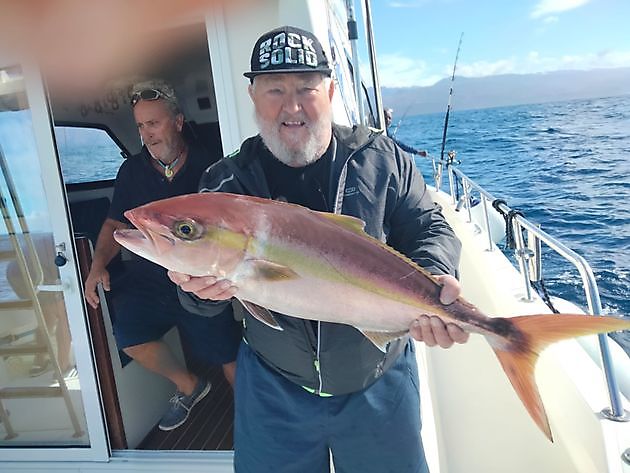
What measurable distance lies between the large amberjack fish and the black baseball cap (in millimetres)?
561

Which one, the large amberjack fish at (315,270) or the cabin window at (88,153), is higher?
the cabin window at (88,153)

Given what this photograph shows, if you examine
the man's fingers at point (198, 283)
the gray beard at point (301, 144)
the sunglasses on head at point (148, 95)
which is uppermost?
the sunglasses on head at point (148, 95)

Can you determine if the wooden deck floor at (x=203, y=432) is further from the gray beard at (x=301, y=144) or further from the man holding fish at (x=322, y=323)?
the gray beard at (x=301, y=144)

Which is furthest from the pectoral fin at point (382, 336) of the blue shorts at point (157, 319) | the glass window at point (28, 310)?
the glass window at point (28, 310)

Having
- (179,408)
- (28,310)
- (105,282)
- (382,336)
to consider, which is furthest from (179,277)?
(179,408)

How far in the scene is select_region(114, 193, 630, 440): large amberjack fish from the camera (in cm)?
132

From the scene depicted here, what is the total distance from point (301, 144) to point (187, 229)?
633 mm

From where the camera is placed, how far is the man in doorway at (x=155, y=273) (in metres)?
→ 2.89

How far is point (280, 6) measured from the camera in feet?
7.69

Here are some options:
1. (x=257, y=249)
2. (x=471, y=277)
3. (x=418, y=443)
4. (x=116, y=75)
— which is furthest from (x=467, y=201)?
(x=257, y=249)

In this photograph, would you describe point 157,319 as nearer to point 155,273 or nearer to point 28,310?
point 155,273

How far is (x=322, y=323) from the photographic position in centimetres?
168

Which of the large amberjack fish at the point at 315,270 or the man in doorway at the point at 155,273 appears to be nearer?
the large amberjack fish at the point at 315,270

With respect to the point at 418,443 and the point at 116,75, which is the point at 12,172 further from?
the point at 418,443
